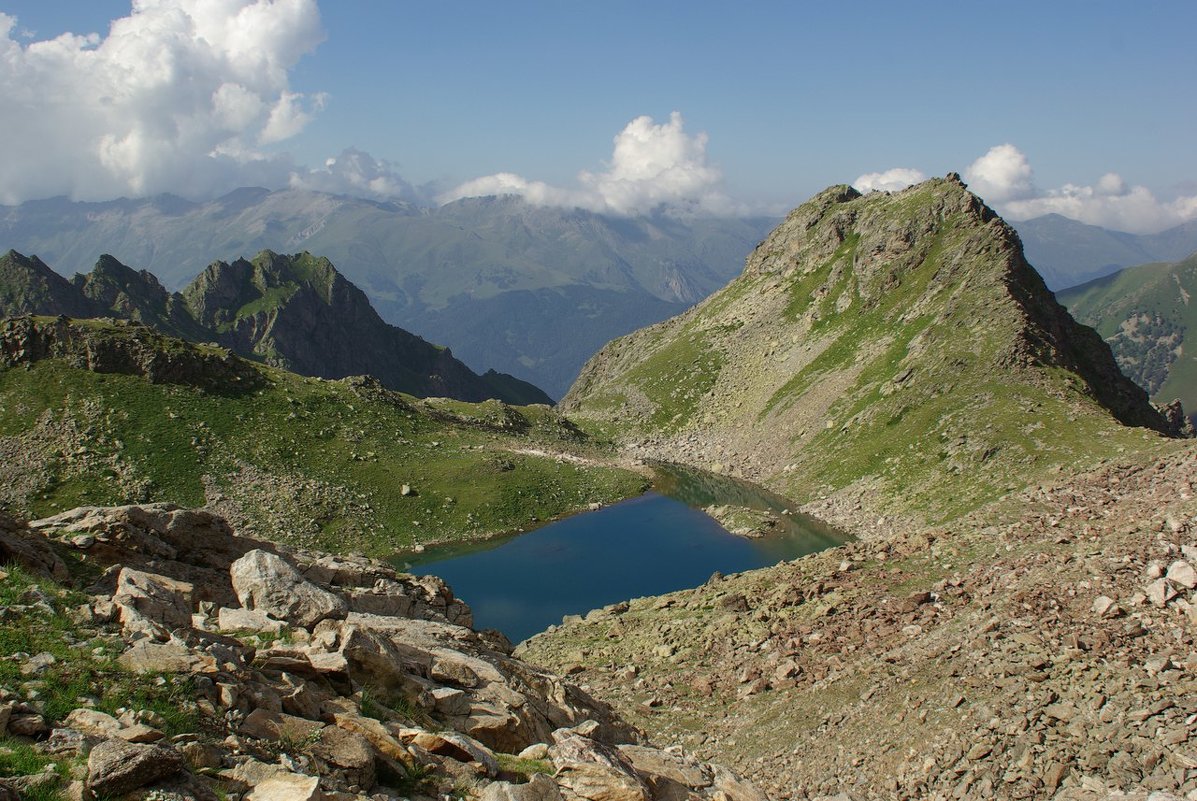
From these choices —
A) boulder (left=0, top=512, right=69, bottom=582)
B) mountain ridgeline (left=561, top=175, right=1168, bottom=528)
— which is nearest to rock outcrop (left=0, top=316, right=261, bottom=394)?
mountain ridgeline (left=561, top=175, right=1168, bottom=528)

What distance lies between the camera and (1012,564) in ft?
114

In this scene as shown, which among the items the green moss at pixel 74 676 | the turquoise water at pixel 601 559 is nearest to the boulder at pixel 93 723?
the green moss at pixel 74 676

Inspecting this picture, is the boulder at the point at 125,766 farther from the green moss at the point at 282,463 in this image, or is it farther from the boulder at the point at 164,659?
the green moss at the point at 282,463

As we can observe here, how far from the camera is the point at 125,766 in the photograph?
10.1m

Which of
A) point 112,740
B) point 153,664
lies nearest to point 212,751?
point 112,740

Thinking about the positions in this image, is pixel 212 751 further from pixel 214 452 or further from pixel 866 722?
pixel 214 452

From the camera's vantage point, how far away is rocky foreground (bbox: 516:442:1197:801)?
22.5m

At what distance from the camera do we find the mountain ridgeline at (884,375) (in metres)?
72.9

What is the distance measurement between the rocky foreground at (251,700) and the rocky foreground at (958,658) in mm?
7564

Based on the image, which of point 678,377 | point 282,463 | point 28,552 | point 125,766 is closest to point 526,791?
point 125,766

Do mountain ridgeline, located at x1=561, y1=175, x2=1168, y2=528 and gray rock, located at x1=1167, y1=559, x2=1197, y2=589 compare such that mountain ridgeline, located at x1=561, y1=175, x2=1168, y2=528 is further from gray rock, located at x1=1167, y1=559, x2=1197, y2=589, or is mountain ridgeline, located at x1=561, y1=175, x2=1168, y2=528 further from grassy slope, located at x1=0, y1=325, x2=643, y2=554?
gray rock, located at x1=1167, y1=559, x2=1197, y2=589

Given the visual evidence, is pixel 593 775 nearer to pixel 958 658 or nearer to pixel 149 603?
pixel 149 603

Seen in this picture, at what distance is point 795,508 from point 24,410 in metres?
78.7

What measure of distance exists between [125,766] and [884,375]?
97.8 metres
